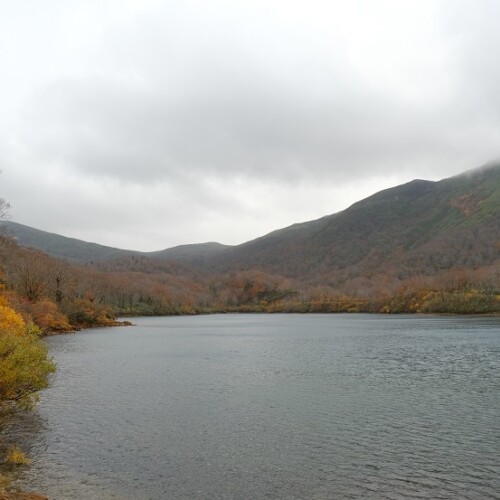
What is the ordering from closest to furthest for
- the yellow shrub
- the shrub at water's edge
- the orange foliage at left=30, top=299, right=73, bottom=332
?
the yellow shrub
the shrub at water's edge
the orange foliage at left=30, top=299, right=73, bottom=332

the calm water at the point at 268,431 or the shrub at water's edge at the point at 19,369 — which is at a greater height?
the shrub at water's edge at the point at 19,369

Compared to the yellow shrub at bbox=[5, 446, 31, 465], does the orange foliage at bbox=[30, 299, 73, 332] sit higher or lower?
higher

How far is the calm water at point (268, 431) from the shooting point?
20.3 m

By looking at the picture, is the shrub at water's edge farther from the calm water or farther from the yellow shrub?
the yellow shrub

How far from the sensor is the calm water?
2034cm

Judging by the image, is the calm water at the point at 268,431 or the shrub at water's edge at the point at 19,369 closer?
the calm water at the point at 268,431

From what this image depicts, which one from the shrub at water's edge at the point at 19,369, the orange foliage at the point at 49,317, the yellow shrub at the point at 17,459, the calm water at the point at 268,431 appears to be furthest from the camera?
the orange foliage at the point at 49,317

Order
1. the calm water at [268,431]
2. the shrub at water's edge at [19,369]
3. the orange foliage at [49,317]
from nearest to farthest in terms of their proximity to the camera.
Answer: the calm water at [268,431] → the shrub at water's edge at [19,369] → the orange foliage at [49,317]

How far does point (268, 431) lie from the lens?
2848 centimetres

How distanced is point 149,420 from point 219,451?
25.5ft

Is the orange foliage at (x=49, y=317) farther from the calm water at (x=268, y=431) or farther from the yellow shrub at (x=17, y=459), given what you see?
the yellow shrub at (x=17, y=459)

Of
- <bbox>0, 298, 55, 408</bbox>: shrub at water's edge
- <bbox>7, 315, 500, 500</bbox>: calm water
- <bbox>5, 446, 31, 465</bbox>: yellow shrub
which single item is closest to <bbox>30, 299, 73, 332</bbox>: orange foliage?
<bbox>7, 315, 500, 500</bbox>: calm water

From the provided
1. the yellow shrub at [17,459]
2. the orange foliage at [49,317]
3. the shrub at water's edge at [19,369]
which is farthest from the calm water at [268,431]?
the orange foliage at [49,317]

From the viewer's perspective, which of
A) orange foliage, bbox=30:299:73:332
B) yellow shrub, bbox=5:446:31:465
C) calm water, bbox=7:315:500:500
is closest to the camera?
calm water, bbox=7:315:500:500
